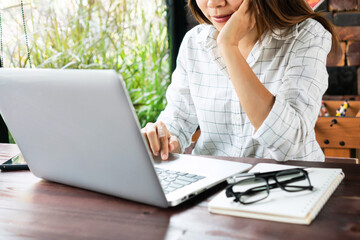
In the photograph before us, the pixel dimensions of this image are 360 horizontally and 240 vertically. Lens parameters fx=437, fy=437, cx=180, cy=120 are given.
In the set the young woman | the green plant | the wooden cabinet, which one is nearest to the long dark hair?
the young woman

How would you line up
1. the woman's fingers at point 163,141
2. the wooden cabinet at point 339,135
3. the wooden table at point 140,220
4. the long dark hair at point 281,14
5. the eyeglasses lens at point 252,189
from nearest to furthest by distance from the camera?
the wooden table at point 140,220 < the eyeglasses lens at point 252,189 < the woman's fingers at point 163,141 < the long dark hair at point 281,14 < the wooden cabinet at point 339,135

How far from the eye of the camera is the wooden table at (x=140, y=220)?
66 centimetres

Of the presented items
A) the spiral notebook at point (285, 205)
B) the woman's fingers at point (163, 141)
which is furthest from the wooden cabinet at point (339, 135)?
the spiral notebook at point (285, 205)

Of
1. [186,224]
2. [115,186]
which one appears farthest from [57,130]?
[186,224]

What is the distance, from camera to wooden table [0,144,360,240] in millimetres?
662

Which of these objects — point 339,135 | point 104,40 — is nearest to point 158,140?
point 339,135

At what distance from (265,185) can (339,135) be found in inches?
64.5

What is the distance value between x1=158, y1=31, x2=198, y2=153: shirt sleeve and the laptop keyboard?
0.59 meters

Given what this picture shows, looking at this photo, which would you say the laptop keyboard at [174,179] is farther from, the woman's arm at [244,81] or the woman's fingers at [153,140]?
the woman's arm at [244,81]

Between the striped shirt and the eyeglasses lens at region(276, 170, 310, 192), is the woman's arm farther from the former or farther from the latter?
the eyeglasses lens at region(276, 170, 310, 192)

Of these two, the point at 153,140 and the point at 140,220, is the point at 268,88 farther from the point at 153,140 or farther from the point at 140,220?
the point at 140,220

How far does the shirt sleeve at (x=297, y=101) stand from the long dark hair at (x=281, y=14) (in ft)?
0.23

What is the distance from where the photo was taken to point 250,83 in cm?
116

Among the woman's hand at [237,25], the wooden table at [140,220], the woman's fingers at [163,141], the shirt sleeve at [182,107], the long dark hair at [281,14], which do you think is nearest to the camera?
the wooden table at [140,220]
